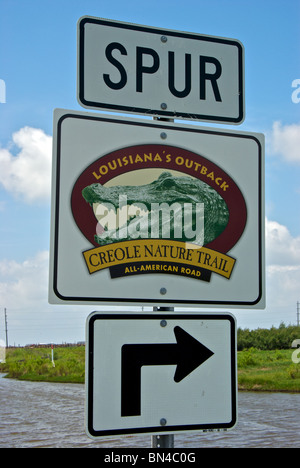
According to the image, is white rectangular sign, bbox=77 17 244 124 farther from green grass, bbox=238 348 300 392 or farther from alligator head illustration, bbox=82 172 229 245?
green grass, bbox=238 348 300 392

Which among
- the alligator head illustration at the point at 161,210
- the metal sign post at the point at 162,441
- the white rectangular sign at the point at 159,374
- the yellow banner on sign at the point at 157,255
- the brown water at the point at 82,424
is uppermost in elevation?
the alligator head illustration at the point at 161,210

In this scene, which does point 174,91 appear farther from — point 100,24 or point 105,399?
point 105,399

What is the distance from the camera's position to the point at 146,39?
218 centimetres

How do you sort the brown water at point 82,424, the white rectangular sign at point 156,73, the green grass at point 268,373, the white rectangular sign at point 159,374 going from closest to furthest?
the white rectangular sign at point 159,374 → the white rectangular sign at point 156,73 → the brown water at point 82,424 → the green grass at point 268,373

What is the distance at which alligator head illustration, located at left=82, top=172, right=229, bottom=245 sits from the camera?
1896 mm

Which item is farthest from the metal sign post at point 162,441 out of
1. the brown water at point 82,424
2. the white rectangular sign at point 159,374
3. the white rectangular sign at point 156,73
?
the brown water at point 82,424

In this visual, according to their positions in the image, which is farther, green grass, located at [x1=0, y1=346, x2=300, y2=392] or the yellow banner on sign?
green grass, located at [x1=0, y1=346, x2=300, y2=392]

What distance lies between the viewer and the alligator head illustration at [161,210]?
1.90 m

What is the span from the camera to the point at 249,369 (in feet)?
81.4

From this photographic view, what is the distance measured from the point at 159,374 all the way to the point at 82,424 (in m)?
18.6

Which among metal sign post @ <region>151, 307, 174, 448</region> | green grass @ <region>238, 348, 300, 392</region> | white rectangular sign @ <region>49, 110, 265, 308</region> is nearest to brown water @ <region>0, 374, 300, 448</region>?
green grass @ <region>238, 348, 300, 392</region>

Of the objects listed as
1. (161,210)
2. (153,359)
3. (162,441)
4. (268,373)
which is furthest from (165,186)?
(268,373)

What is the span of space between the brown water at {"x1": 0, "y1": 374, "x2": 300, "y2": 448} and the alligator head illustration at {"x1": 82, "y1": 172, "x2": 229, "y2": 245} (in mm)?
10330

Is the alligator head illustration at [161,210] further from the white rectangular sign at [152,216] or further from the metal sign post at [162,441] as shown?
the metal sign post at [162,441]
